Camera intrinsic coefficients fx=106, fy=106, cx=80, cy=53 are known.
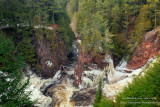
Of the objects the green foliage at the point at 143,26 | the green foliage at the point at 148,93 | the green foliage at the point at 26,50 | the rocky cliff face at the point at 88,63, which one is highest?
the green foliage at the point at 143,26

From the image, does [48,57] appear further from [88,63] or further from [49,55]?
[88,63]

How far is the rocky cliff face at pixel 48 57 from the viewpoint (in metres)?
23.8

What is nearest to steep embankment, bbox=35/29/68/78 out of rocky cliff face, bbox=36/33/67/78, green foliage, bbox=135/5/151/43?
rocky cliff face, bbox=36/33/67/78

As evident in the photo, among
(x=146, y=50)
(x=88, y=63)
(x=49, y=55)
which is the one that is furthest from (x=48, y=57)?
(x=146, y=50)

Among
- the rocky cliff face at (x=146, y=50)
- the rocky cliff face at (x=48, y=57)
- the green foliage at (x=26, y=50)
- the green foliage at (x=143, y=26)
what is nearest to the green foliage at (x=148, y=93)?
the rocky cliff face at (x=146, y=50)

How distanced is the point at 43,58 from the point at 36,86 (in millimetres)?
6328

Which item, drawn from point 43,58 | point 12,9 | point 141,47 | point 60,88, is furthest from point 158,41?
point 12,9

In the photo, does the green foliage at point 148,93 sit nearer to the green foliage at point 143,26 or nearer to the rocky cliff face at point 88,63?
the rocky cliff face at point 88,63

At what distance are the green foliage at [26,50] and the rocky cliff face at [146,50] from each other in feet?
67.3

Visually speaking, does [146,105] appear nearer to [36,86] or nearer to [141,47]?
[141,47]

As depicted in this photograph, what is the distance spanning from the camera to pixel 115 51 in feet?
78.9

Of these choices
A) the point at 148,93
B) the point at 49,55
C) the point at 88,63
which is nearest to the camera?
the point at 148,93

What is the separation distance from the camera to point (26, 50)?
22.2 meters

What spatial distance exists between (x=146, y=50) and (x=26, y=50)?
934 inches
